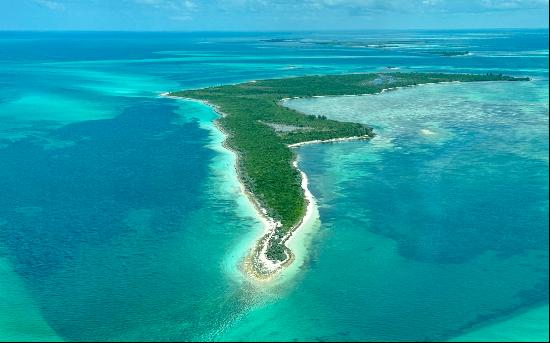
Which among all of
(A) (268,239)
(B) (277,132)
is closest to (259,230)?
(A) (268,239)

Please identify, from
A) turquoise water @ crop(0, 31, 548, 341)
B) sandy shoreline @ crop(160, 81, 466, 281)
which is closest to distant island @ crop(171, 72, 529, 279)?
sandy shoreline @ crop(160, 81, 466, 281)

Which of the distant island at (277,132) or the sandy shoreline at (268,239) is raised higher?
the distant island at (277,132)

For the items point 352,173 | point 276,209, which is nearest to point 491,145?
point 352,173

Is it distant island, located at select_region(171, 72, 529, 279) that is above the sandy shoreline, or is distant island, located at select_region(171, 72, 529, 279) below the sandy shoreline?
above

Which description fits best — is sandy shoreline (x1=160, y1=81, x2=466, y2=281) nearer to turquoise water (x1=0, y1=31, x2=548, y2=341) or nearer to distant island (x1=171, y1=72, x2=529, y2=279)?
distant island (x1=171, y1=72, x2=529, y2=279)

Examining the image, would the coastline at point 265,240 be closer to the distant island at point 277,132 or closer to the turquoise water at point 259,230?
the distant island at point 277,132

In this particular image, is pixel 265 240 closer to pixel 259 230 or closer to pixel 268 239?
Answer: pixel 268 239

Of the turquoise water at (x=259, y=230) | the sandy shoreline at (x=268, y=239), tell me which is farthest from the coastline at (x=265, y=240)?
the turquoise water at (x=259, y=230)
